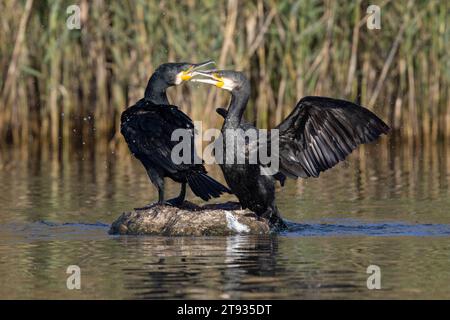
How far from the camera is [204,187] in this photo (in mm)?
9062

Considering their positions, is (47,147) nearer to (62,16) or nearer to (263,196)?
(62,16)

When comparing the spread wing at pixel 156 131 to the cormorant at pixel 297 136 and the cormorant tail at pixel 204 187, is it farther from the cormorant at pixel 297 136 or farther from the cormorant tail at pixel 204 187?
the cormorant at pixel 297 136

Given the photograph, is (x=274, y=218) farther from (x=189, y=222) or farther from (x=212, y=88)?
(x=212, y=88)

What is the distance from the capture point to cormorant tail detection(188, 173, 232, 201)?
29.6 ft

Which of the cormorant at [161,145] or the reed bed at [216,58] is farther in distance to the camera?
the reed bed at [216,58]

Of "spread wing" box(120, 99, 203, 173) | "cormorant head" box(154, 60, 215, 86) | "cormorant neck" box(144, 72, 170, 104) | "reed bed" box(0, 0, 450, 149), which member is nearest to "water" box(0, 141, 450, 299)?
"spread wing" box(120, 99, 203, 173)

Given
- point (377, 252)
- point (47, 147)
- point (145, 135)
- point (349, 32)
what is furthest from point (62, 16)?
point (377, 252)

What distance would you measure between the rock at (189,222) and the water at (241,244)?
5.9 inches

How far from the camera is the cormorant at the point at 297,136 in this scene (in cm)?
870

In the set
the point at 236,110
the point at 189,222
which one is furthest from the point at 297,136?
the point at 189,222

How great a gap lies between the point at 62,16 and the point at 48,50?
482 millimetres

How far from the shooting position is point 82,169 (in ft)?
47.0

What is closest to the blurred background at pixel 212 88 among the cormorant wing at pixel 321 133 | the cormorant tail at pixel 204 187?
the cormorant wing at pixel 321 133

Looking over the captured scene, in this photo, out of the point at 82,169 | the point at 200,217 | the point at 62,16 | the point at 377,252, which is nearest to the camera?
the point at 377,252
